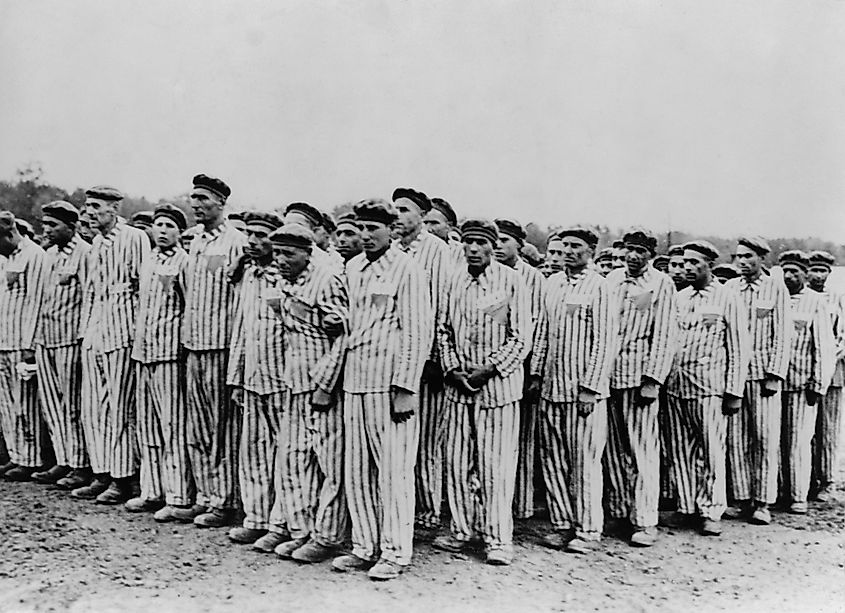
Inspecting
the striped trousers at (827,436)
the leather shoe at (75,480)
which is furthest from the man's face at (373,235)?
the striped trousers at (827,436)

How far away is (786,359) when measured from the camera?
5.54m

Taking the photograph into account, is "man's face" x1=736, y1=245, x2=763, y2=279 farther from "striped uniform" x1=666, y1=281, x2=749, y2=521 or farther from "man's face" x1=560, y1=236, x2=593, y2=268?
"man's face" x1=560, y1=236, x2=593, y2=268

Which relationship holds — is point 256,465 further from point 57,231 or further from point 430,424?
point 57,231

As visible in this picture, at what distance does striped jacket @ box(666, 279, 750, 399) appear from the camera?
17.1 ft

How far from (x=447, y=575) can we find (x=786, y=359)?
291 cm

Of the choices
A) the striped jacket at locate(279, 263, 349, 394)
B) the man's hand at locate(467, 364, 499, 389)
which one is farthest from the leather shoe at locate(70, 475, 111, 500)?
the man's hand at locate(467, 364, 499, 389)

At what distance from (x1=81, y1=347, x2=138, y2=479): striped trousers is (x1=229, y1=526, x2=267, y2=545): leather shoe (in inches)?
42.3

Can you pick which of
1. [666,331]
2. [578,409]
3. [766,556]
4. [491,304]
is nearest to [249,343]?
[491,304]

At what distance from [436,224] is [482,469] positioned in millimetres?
1714

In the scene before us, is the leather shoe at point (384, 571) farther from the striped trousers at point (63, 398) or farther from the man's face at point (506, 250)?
the striped trousers at point (63, 398)

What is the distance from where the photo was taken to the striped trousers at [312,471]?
4.38 m

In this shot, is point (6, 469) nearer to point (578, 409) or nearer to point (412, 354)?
point (412, 354)

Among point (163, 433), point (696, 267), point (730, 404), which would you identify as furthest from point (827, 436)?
point (163, 433)

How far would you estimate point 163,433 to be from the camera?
508 centimetres
